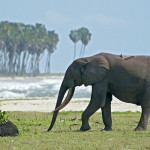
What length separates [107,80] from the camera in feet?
52.4

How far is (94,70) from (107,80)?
51 centimetres

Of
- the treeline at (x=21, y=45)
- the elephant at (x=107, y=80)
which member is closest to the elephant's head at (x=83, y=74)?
the elephant at (x=107, y=80)

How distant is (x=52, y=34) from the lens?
18100cm

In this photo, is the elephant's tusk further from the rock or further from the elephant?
the rock

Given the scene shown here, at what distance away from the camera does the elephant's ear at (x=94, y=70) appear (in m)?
15.8

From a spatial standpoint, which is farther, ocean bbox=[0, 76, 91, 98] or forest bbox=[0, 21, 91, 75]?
forest bbox=[0, 21, 91, 75]

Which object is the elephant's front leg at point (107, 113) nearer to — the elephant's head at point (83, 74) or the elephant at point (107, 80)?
the elephant at point (107, 80)

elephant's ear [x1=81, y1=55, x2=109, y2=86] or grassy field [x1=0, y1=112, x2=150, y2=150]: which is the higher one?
elephant's ear [x1=81, y1=55, x2=109, y2=86]

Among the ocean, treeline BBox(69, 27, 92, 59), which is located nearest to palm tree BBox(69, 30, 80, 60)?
treeline BBox(69, 27, 92, 59)

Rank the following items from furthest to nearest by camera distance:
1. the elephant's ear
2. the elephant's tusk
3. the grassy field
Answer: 1. the elephant's ear
2. the elephant's tusk
3. the grassy field

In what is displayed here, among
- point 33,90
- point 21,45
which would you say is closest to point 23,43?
point 21,45

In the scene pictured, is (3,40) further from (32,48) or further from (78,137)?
(78,137)

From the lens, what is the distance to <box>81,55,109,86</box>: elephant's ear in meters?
15.8

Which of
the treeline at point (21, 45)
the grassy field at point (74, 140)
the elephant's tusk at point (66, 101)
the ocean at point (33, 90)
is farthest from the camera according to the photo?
the treeline at point (21, 45)
